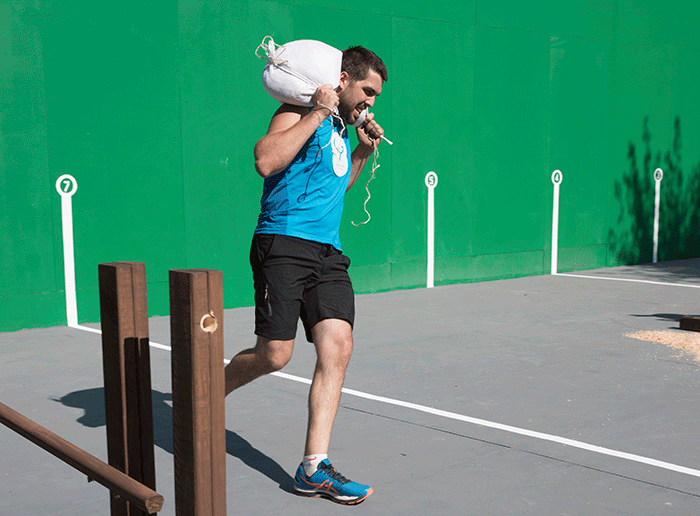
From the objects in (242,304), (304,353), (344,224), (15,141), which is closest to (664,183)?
(344,224)

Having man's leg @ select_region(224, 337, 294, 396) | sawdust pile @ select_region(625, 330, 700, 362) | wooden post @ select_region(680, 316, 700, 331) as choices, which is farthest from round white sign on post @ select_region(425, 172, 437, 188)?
man's leg @ select_region(224, 337, 294, 396)

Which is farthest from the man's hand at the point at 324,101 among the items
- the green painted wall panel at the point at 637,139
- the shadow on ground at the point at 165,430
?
the green painted wall panel at the point at 637,139

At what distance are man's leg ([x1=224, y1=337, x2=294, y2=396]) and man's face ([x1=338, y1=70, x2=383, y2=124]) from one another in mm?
1132

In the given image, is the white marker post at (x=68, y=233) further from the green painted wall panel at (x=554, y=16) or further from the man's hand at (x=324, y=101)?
the green painted wall panel at (x=554, y=16)

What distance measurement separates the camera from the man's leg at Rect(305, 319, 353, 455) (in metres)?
3.68

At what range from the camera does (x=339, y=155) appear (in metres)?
3.92

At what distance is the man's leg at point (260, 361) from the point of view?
3699mm

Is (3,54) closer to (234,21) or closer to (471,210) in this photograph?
(234,21)

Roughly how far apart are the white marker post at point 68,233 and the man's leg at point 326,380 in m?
4.71

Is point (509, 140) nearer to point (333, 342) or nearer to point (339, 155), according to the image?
point (339, 155)

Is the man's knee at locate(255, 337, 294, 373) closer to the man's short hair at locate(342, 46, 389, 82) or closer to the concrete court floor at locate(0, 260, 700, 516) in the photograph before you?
the concrete court floor at locate(0, 260, 700, 516)

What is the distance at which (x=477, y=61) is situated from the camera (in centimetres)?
1072

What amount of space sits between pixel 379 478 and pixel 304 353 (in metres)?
2.79

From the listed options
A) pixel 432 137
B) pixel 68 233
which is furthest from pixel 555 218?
pixel 68 233
